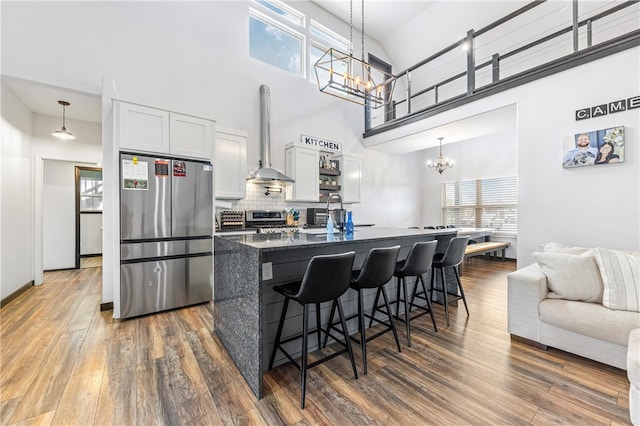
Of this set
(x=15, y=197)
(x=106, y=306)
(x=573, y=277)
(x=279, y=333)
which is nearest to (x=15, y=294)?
(x=15, y=197)

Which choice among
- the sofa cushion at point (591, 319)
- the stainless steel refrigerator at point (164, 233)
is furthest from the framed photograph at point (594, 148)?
the stainless steel refrigerator at point (164, 233)

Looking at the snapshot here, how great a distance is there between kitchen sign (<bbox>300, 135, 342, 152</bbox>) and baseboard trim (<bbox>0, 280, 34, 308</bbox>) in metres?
4.81

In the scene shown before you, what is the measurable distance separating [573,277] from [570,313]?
0.31 m

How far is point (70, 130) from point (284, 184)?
3765 mm

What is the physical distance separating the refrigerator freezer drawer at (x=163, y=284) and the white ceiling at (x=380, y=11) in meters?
6.16

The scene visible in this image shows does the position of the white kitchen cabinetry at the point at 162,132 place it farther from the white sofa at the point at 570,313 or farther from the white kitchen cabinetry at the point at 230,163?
the white sofa at the point at 570,313

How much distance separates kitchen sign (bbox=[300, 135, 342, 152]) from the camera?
5595 millimetres

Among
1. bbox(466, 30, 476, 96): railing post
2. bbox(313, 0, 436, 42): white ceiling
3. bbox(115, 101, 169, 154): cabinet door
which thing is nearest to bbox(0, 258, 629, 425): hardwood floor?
bbox(115, 101, 169, 154): cabinet door

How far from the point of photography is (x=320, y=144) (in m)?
5.94

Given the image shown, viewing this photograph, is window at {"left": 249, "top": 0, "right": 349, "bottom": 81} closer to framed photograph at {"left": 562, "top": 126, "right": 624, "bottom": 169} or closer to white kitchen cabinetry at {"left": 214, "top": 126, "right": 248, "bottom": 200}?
white kitchen cabinetry at {"left": 214, "top": 126, "right": 248, "bottom": 200}

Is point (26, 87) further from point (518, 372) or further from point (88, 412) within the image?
point (518, 372)

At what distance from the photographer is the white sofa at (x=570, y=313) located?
6.47ft

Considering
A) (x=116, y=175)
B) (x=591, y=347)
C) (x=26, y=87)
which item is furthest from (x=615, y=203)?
(x=26, y=87)

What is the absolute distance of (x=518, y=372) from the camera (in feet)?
6.61
